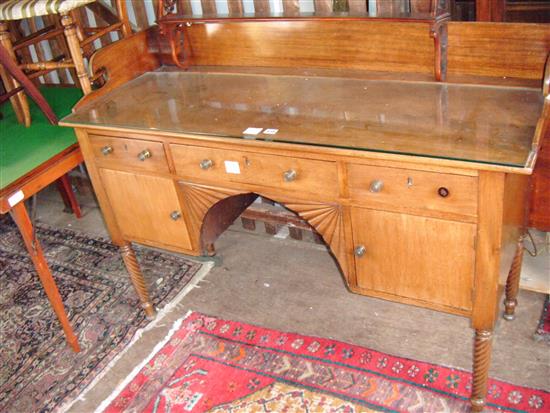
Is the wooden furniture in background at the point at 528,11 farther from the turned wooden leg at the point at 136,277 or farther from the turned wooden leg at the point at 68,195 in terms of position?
the turned wooden leg at the point at 68,195

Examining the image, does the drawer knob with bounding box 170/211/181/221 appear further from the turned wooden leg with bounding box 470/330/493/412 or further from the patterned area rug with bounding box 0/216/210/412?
the turned wooden leg with bounding box 470/330/493/412

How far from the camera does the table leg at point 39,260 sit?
6.95 feet

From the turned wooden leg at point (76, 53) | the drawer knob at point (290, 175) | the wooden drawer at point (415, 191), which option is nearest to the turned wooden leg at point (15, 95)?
the turned wooden leg at point (76, 53)

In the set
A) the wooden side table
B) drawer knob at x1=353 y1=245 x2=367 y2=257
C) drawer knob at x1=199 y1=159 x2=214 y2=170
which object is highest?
drawer knob at x1=199 y1=159 x2=214 y2=170

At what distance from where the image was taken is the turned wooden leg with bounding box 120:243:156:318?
2420 millimetres

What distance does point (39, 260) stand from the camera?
2.21 m

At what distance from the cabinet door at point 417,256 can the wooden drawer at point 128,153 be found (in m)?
0.71

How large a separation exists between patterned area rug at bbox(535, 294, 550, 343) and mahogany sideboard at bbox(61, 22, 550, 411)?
0.38 ft

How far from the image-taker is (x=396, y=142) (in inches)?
62.1

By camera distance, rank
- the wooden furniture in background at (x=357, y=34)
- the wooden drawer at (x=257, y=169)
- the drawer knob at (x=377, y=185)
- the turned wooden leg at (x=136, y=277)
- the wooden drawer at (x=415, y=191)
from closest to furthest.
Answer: the wooden drawer at (x=415, y=191) → the drawer knob at (x=377, y=185) → the wooden drawer at (x=257, y=169) → the wooden furniture in background at (x=357, y=34) → the turned wooden leg at (x=136, y=277)

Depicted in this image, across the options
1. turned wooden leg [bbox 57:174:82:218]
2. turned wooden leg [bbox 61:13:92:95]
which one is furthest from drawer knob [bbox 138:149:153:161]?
turned wooden leg [bbox 57:174:82:218]

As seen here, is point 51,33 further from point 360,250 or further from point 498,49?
point 498,49

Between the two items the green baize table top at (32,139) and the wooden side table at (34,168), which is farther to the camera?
the green baize table top at (32,139)

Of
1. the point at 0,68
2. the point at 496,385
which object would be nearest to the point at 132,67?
the point at 0,68
